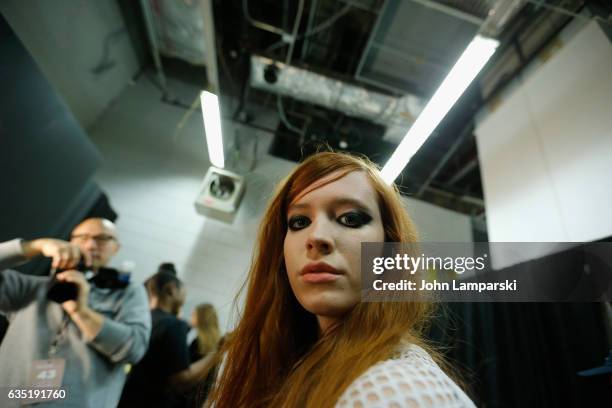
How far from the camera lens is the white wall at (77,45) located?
2.58 m

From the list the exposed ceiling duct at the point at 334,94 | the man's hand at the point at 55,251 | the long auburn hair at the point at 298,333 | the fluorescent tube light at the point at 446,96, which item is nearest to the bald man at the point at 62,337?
the man's hand at the point at 55,251

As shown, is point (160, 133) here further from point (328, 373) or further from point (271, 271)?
point (328, 373)

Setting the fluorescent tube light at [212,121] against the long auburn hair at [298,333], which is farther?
the fluorescent tube light at [212,121]

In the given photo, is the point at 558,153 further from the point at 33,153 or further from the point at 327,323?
the point at 33,153

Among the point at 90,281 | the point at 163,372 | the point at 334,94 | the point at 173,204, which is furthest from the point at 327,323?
the point at 173,204

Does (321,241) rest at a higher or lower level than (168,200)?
lower

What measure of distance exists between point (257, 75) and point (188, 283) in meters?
2.61

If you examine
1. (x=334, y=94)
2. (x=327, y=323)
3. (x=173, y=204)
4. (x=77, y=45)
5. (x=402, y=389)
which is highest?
(x=334, y=94)

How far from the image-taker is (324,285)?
683mm

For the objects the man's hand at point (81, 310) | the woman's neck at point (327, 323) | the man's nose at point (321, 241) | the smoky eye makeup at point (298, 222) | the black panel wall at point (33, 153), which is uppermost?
the black panel wall at point (33, 153)

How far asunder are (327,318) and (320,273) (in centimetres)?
15

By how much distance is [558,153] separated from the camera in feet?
5.98

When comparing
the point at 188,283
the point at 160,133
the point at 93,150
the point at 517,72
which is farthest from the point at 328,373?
the point at 160,133

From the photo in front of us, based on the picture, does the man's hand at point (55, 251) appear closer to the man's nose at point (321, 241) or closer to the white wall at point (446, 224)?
the man's nose at point (321, 241)
